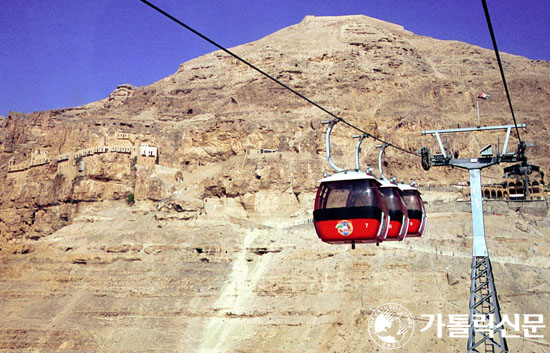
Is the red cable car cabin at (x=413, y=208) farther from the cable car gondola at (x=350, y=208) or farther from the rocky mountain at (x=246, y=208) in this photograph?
the rocky mountain at (x=246, y=208)

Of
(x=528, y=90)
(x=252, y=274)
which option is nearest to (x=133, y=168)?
(x=252, y=274)

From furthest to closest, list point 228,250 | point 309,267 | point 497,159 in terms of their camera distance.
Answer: point 228,250 < point 309,267 < point 497,159

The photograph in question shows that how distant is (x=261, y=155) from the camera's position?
242 ft

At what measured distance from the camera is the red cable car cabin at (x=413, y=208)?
2112 cm

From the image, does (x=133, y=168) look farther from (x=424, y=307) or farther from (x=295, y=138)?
(x=424, y=307)

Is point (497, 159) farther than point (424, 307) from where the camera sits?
No

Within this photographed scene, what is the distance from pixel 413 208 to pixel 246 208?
4764cm

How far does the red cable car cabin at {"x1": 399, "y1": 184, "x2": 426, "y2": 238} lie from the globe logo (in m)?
18.0

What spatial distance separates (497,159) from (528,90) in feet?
270

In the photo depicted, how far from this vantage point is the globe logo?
38031 millimetres

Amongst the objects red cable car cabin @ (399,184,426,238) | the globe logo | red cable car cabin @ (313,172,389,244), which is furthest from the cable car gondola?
the globe logo

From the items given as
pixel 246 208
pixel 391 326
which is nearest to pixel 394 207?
pixel 391 326

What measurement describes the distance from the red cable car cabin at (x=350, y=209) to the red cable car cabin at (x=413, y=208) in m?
4.94

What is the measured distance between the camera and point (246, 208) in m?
68.1
